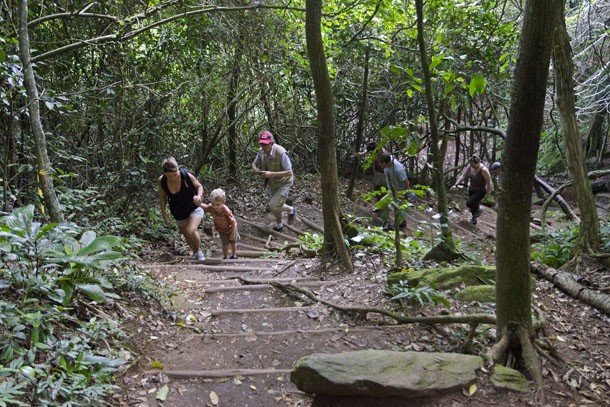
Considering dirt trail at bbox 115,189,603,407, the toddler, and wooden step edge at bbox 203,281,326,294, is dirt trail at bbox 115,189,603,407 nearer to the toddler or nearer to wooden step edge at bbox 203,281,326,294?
wooden step edge at bbox 203,281,326,294

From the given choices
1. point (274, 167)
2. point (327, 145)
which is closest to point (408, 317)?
point (327, 145)

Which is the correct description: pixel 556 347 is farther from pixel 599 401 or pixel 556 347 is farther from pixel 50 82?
pixel 50 82

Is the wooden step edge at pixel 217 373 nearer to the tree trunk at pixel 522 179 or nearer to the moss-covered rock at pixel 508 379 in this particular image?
the moss-covered rock at pixel 508 379

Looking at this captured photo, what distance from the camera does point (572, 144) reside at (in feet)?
18.9

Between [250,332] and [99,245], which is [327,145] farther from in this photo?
[99,245]

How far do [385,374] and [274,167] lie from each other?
5.77 metres

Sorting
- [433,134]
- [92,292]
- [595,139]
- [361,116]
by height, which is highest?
[361,116]

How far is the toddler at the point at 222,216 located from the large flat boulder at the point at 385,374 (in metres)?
3.95

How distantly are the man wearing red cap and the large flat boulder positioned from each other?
531cm

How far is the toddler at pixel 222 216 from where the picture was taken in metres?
6.77

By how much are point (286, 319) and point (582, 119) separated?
17476 millimetres

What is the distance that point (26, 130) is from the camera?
259 inches

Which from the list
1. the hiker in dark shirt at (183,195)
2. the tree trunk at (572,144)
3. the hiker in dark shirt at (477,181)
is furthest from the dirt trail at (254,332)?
the hiker in dark shirt at (477,181)

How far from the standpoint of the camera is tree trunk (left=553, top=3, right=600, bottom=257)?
219 inches
